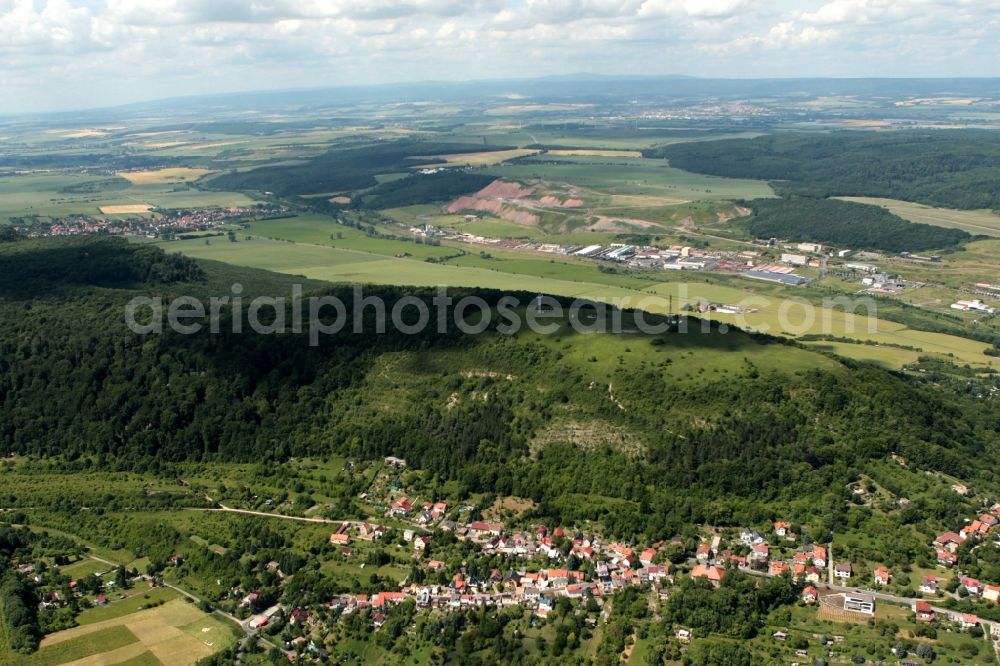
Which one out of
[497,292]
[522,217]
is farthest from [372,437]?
[522,217]

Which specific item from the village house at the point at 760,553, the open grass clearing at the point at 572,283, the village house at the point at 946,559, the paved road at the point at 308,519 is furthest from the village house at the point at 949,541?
the open grass clearing at the point at 572,283

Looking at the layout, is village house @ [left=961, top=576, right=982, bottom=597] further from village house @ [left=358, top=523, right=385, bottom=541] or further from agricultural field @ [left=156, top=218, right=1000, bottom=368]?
agricultural field @ [left=156, top=218, right=1000, bottom=368]

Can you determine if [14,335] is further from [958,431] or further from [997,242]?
[997,242]

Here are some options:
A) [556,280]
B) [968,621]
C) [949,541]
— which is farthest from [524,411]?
[556,280]

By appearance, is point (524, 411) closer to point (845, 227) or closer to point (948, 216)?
point (845, 227)

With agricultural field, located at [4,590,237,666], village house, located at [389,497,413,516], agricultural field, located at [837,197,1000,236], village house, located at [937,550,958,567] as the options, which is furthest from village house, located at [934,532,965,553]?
agricultural field, located at [837,197,1000,236]

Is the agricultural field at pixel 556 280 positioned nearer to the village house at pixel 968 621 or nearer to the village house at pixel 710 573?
the village house at pixel 968 621
